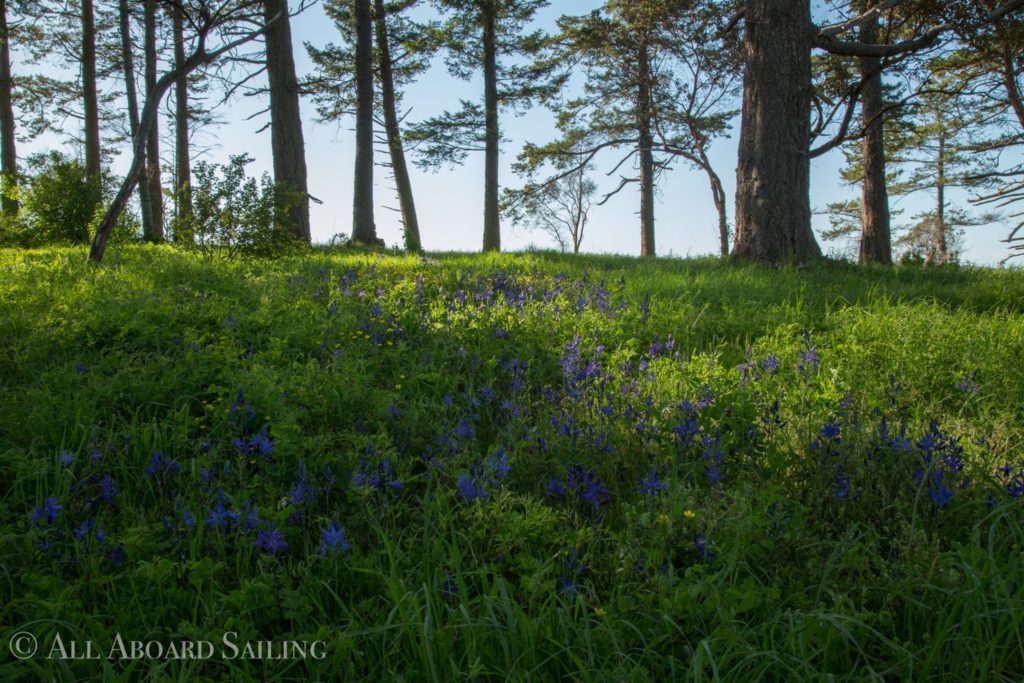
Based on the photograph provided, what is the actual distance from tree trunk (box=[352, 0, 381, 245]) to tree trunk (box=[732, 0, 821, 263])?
33.1ft

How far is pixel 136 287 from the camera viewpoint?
19.3 feet

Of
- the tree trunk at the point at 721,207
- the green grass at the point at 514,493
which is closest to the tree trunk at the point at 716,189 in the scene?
the tree trunk at the point at 721,207

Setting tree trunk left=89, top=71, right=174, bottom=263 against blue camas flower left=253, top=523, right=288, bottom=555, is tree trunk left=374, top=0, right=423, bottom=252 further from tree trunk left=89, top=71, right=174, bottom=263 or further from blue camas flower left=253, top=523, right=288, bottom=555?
blue camas flower left=253, top=523, right=288, bottom=555

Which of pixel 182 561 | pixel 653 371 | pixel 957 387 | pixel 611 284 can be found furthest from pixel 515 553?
pixel 611 284

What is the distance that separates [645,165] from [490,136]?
7.33 m

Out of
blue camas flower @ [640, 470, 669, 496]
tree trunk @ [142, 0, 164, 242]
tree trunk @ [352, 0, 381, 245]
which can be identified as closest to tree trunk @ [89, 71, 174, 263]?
tree trunk @ [142, 0, 164, 242]

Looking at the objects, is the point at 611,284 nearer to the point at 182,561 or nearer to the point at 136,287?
the point at 136,287

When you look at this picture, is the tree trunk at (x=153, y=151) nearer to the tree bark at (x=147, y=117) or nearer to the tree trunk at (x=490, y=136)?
the tree bark at (x=147, y=117)

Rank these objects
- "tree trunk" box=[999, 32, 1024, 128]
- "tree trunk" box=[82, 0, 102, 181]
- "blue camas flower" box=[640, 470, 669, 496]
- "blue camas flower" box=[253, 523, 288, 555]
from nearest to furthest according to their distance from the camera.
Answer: "blue camas flower" box=[253, 523, 288, 555]
"blue camas flower" box=[640, 470, 669, 496]
"tree trunk" box=[999, 32, 1024, 128]
"tree trunk" box=[82, 0, 102, 181]

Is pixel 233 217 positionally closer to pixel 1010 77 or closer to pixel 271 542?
pixel 271 542

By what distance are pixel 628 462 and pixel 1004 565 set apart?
140cm

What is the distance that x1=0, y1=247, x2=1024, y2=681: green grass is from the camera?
5.76 feet

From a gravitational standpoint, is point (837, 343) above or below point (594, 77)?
below

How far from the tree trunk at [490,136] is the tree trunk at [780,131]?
35.5ft
